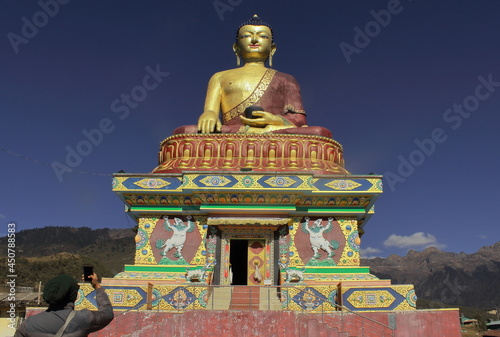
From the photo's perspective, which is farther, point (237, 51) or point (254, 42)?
point (237, 51)

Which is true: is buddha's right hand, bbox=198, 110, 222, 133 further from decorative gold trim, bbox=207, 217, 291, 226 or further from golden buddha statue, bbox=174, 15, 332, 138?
decorative gold trim, bbox=207, 217, 291, 226

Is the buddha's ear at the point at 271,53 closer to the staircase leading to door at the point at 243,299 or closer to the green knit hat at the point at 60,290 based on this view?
Result: the staircase leading to door at the point at 243,299

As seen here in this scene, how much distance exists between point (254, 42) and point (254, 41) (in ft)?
0.13

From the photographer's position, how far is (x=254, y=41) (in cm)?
1872

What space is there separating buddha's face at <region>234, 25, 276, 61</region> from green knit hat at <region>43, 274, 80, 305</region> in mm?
16163

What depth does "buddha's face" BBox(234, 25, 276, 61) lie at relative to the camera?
18.7 meters

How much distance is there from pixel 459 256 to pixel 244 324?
108530mm

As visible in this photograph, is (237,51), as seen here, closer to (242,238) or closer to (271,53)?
(271,53)

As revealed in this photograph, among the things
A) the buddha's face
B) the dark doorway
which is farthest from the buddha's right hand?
the buddha's face

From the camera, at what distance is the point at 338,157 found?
47.8 ft

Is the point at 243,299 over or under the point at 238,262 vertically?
under

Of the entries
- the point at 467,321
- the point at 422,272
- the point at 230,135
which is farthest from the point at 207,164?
the point at 422,272

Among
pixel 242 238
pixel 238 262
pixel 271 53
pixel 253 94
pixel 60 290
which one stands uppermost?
pixel 271 53

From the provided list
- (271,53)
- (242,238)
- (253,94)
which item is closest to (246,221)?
(242,238)
